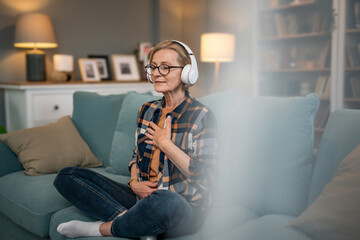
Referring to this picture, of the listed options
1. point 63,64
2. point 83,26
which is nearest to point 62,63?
point 63,64

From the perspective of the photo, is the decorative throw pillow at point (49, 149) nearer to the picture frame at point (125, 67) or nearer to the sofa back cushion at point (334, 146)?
the sofa back cushion at point (334, 146)

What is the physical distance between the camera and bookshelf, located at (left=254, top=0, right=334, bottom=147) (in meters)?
3.38

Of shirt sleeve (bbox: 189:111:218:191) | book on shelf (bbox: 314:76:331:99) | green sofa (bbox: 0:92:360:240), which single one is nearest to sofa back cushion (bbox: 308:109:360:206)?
green sofa (bbox: 0:92:360:240)

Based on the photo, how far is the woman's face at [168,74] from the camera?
136 cm

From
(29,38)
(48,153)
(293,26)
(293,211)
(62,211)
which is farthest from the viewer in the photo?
(293,26)

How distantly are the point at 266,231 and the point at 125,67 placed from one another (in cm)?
294

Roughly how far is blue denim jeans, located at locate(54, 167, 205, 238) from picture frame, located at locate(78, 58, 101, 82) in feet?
7.25

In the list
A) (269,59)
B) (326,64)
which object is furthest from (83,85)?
(326,64)

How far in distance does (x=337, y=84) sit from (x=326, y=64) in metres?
0.23

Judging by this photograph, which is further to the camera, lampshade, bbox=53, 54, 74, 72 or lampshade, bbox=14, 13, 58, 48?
lampshade, bbox=53, 54, 74, 72

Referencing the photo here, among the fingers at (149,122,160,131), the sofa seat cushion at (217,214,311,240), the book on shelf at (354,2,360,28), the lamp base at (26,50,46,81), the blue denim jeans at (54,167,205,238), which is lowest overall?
the sofa seat cushion at (217,214,311,240)

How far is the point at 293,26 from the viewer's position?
360cm

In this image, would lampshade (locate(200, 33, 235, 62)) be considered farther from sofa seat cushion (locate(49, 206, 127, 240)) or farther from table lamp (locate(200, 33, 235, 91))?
sofa seat cushion (locate(49, 206, 127, 240))

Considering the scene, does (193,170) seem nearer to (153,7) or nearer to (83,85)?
(83,85)
